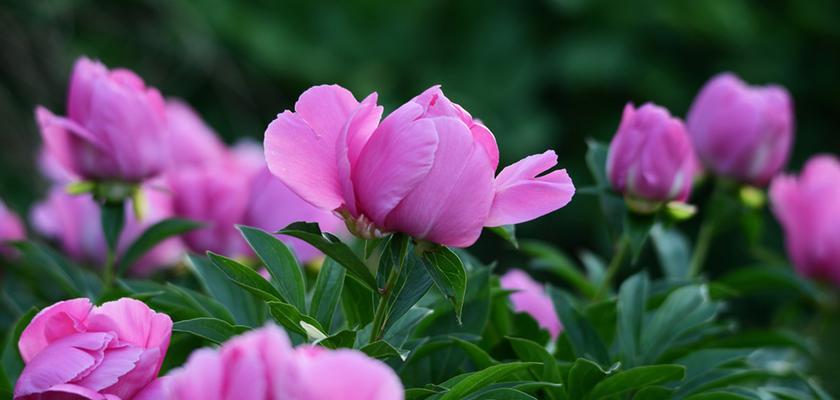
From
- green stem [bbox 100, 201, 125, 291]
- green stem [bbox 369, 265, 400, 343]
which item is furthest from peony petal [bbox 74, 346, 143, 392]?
green stem [bbox 100, 201, 125, 291]

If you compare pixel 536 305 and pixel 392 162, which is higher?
pixel 392 162

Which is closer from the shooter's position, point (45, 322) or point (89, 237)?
point (45, 322)

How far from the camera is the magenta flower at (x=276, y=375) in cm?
33

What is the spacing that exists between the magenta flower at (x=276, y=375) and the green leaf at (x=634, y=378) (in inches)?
8.0

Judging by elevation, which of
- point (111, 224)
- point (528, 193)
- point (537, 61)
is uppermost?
point (528, 193)

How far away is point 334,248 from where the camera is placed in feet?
1.60

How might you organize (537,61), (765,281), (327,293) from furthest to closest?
(537,61), (765,281), (327,293)

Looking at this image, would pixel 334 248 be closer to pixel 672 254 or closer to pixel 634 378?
pixel 634 378

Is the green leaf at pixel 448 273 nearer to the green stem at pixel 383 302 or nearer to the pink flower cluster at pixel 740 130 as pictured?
the green stem at pixel 383 302

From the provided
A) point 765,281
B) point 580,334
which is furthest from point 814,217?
point 580,334

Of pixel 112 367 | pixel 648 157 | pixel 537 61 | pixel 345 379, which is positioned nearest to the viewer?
pixel 345 379

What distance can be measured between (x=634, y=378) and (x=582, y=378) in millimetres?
24

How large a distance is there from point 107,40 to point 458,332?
2.23m

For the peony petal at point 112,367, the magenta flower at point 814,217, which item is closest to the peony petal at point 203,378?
the peony petal at point 112,367
